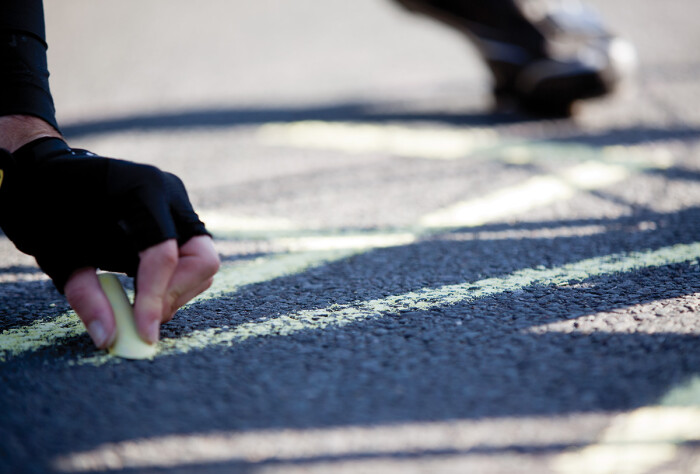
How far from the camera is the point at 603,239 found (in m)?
2.34

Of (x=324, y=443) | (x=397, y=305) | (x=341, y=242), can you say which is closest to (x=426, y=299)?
(x=397, y=305)

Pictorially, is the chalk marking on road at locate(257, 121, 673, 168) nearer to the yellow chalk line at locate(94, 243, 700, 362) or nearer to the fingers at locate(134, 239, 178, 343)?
the yellow chalk line at locate(94, 243, 700, 362)

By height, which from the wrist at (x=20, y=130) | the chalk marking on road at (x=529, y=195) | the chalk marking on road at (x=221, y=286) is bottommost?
the chalk marking on road at (x=221, y=286)

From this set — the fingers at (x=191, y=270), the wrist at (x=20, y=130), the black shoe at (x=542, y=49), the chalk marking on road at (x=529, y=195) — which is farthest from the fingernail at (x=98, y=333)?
the black shoe at (x=542, y=49)

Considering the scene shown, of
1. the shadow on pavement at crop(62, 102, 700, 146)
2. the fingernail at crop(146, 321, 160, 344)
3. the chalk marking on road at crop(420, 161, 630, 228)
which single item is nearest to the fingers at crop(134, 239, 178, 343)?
the fingernail at crop(146, 321, 160, 344)

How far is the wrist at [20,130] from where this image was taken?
5.81 ft

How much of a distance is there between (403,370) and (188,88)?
3974 mm

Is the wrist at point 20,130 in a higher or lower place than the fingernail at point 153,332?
higher

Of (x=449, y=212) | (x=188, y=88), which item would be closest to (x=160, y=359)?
(x=449, y=212)

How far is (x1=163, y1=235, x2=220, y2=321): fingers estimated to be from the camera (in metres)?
1.63

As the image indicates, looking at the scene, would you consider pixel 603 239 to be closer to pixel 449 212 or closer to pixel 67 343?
pixel 449 212

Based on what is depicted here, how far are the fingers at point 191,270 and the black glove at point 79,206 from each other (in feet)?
0.09

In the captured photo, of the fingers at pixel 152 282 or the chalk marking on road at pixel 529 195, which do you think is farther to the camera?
the chalk marking on road at pixel 529 195

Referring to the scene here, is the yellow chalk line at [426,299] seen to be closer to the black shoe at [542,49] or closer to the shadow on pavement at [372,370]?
the shadow on pavement at [372,370]
